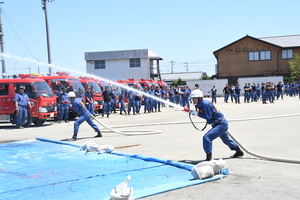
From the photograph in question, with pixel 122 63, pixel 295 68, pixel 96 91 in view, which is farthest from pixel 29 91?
pixel 295 68

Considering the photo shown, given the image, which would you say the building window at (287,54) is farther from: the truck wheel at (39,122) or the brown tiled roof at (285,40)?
the truck wheel at (39,122)

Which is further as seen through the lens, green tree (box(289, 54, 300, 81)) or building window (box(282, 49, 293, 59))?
building window (box(282, 49, 293, 59))

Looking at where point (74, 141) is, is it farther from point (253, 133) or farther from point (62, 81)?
point (62, 81)

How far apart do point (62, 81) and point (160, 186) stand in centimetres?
1448

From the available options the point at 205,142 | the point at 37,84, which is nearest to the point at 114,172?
the point at 205,142

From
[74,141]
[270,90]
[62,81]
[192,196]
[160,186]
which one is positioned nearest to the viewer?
[192,196]

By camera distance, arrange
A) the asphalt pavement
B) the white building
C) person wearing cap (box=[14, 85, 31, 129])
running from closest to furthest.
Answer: the asphalt pavement, person wearing cap (box=[14, 85, 31, 129]), the white building

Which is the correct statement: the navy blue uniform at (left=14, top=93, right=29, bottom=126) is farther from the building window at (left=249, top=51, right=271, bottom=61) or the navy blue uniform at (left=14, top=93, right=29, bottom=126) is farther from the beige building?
the building window at (left=249, top=51, right=271, bottom=61)

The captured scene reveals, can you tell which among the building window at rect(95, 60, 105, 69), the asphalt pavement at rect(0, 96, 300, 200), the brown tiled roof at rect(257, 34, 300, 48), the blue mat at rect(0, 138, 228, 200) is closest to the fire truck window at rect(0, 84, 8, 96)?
the asphalt pavement at rect(0, 96, 300, 200)

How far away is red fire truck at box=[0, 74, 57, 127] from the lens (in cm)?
1573

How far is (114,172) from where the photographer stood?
666cm

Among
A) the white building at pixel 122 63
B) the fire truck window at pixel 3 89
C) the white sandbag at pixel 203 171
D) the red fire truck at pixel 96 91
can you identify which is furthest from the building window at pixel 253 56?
the white sandbag at pixel 203 171

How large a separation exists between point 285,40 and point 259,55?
4816 millimetres

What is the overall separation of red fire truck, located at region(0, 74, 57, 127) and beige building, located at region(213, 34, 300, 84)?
124ft
